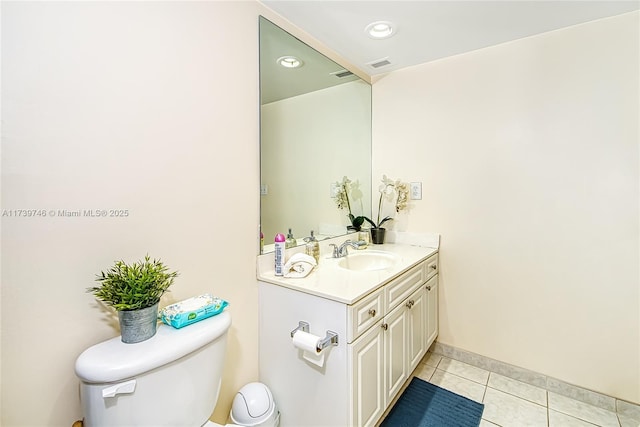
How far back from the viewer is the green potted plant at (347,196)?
221cm

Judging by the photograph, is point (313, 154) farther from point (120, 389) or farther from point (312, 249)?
point (120, 389)

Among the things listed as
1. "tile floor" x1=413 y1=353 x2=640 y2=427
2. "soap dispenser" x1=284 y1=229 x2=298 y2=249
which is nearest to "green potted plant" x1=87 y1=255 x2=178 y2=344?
"soap dispenser" x1=284 y1=229 x2=298 y2=249

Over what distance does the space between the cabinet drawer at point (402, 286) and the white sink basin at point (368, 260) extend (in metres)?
0.17

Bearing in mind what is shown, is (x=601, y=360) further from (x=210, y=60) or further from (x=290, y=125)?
(x=210, y=60)

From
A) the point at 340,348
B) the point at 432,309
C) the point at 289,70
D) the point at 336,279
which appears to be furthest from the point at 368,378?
the point at 289,70

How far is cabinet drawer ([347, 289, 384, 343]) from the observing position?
1.17 m

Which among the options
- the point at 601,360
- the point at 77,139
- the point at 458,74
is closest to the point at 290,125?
the point at 77,139

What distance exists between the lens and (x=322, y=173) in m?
2.07

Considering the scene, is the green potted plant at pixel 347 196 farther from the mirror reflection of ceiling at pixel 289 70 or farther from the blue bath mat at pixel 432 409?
the blue bath mat at pixel 432 409

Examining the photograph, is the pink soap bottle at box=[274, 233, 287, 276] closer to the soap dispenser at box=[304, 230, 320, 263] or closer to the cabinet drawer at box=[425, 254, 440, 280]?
the soap dispenser at box=[304, 230, 320, 263]

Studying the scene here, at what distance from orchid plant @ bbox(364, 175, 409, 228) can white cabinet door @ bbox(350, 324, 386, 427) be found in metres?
1.10

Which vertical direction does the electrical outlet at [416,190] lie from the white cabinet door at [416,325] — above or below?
above

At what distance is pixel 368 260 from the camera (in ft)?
6.45

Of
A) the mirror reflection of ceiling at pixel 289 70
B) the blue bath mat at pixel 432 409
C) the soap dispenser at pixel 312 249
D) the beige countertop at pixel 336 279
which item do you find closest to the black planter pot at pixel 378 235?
the beige countertop at pixel 336 279
